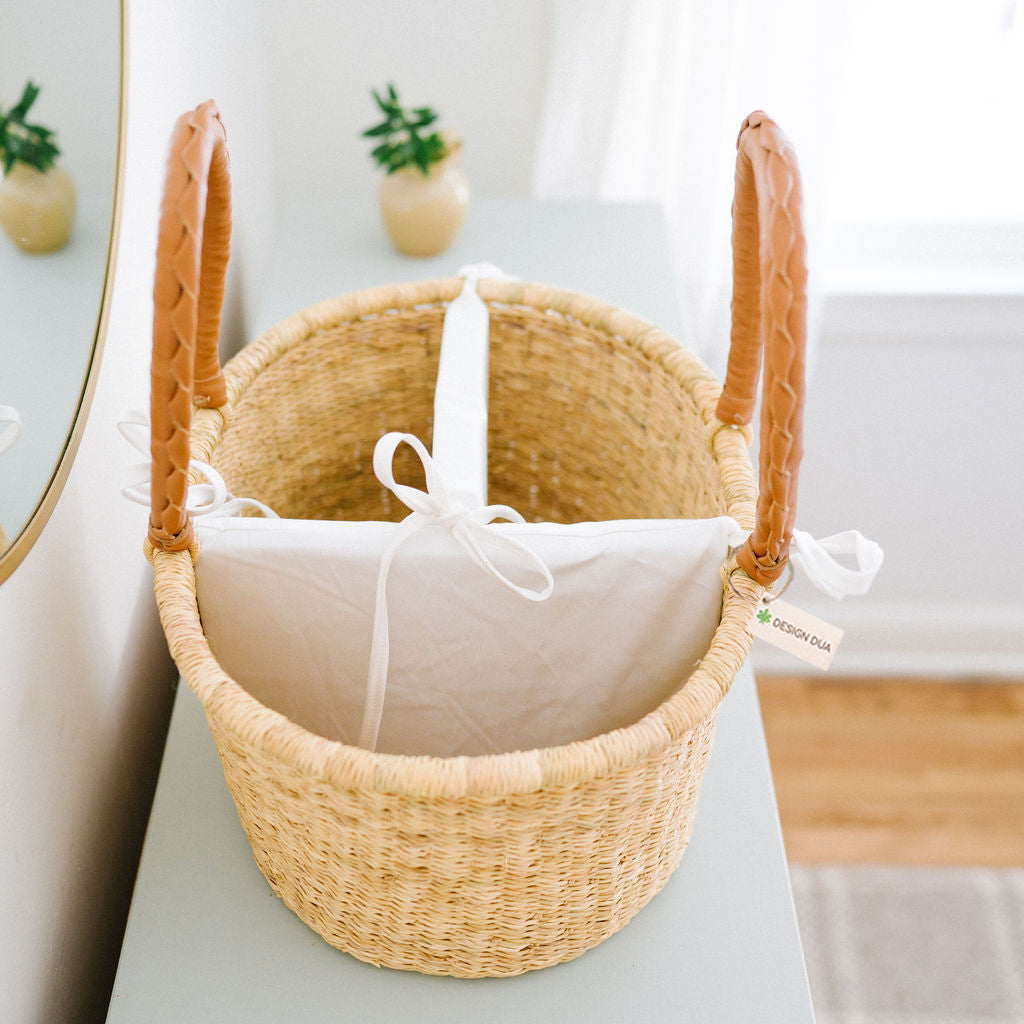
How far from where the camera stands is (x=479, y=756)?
0.63 metres

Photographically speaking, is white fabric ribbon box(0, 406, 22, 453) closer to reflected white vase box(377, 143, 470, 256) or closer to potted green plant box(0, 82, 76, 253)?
potted green plant box(0, 82, 76, 253)

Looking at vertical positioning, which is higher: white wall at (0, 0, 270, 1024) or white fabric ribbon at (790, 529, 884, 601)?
white fabric ribbon at (790, 529, 884, 601)

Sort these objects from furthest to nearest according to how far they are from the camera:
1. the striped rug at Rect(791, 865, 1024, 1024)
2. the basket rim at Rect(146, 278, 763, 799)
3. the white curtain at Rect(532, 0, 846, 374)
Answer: the striped rug at Rect(791, 865, 1024, 1024) < the white curtain at Rect(532, 0, 846, 374) < the basket rim at Rect(146, 278, 763, 799)

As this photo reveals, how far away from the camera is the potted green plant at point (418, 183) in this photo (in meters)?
1.11

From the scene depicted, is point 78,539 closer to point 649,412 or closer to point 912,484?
point 649,412

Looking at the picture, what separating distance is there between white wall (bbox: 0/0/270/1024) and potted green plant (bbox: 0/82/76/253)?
168 millimetres

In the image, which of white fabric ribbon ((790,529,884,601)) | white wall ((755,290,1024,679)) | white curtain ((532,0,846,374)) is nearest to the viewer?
white fabric ribbon ((790,529,884,601))

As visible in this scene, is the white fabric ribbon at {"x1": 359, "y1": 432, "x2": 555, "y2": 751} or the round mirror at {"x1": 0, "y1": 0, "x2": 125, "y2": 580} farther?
the white fabric ribbon at {"x1": 359, "y1": 432, "x2": 555, "y2": 751}

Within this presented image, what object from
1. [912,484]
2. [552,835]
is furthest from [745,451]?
[912,484]

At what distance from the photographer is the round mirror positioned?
521mm

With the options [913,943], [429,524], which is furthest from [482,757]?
[913,943]

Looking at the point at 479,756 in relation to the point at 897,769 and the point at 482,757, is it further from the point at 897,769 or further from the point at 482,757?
the point at 897,769

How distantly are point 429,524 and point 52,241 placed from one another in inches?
11.2

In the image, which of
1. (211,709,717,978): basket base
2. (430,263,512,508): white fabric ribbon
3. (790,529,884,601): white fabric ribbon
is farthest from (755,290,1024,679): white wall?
(211,709,717,978): basket base
